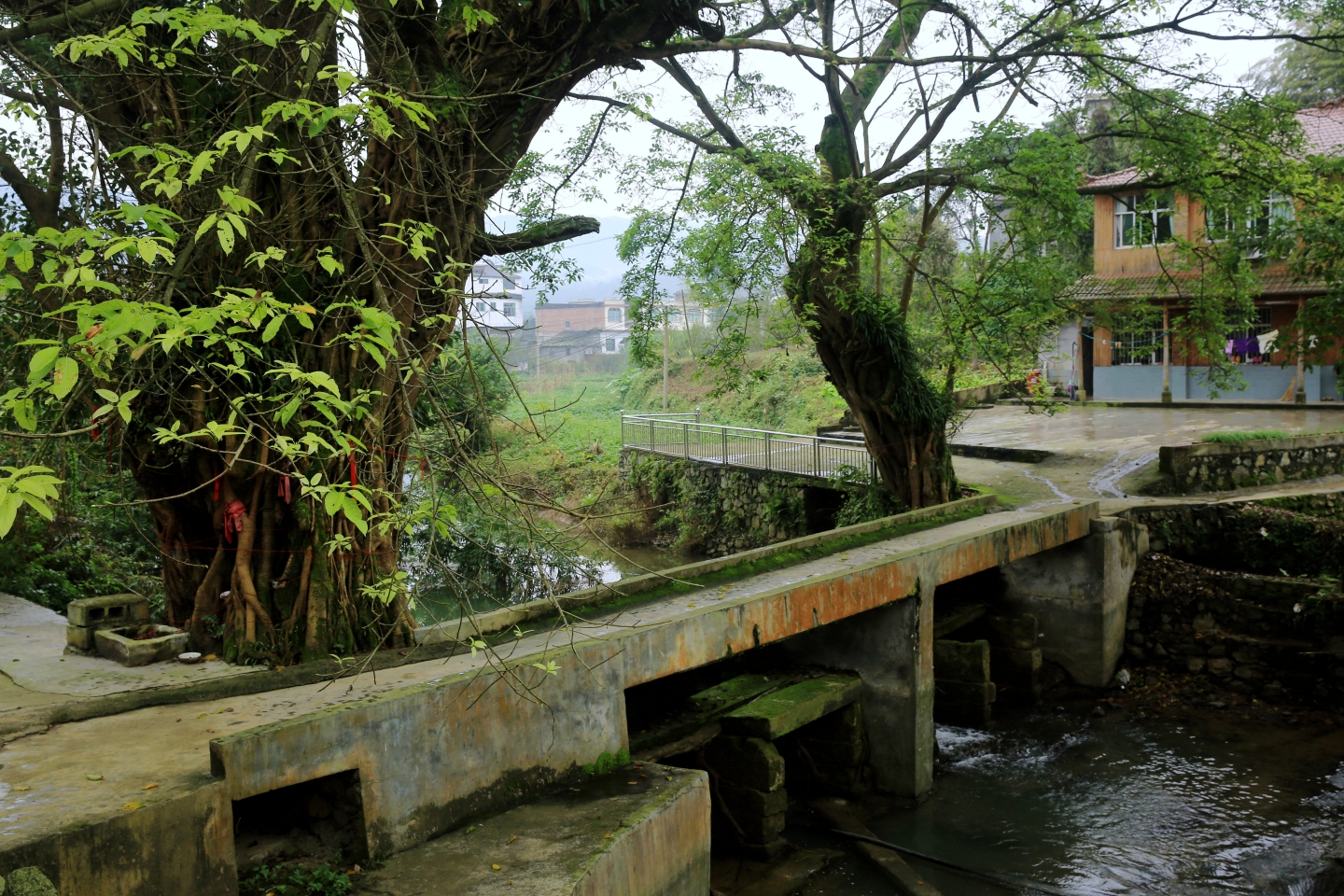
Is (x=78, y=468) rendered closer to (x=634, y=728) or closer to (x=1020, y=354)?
(x=634, y=728)

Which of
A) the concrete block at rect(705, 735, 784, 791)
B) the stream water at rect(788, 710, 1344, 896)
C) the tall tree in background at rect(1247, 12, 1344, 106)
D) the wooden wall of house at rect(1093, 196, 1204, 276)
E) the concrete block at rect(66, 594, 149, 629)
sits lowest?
the stream water at rect(788, 710, 1344, 896)

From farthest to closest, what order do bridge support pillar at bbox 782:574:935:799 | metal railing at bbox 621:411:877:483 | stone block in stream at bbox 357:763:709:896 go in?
1. metal railing at bbox 621:411:877:483
2. bridge support pillar at bbox 782:574:935:799
3. stone block in stream at bbox 357:763:709:896

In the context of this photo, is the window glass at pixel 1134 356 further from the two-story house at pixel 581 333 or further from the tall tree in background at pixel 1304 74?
the two-story house at pixel 581 333

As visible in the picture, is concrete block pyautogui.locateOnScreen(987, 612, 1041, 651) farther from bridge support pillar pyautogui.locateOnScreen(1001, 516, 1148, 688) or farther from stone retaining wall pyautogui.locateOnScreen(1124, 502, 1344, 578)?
stone retaining wall pyautogui.locateOnScreen(1124, 502, 1344, 578)

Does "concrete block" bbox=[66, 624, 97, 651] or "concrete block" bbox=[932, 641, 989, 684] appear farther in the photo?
"concrete block" bbox=[932, 641, 989, 684]

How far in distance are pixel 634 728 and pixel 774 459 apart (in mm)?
11974

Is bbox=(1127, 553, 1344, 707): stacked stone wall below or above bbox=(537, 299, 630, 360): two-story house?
below

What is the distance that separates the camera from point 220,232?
3986 millimetres

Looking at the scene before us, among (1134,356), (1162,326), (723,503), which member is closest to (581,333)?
(723,503)

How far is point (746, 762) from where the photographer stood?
8.41m

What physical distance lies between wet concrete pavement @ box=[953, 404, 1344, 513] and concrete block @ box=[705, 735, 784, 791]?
7404 mm

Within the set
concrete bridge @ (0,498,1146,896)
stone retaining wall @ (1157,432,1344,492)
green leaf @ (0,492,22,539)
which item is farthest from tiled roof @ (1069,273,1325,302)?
green leaf @ (0,492,22,539)

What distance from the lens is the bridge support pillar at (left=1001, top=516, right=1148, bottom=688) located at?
506 inches

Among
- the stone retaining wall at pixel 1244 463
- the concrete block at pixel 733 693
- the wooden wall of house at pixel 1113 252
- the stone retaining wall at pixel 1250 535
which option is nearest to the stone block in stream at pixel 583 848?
the concrete block at pixel 733 693
